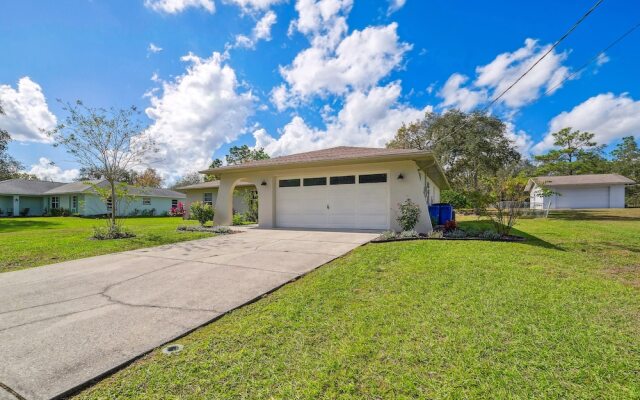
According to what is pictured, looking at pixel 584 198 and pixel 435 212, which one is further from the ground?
pixel 584 198

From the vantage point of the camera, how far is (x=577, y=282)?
3996 millimetres

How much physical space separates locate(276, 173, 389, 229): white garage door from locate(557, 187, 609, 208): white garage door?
94.0ft

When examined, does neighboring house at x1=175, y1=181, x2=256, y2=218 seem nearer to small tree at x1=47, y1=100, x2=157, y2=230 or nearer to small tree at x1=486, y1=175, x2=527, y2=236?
small tree at x1=47, y1=100, x2=157, y2=230

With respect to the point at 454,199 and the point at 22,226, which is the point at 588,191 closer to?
the point at 454,199

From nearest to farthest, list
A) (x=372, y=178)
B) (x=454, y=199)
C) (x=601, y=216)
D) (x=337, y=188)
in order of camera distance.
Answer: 1. (x=372, y=178)
2. (x=337, y=188)
3. (x=601, y=216)
4. (x=454, y=199)

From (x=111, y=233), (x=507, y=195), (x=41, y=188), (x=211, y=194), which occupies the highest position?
(x=41, y=188)

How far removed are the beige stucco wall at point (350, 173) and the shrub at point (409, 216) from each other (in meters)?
0.54

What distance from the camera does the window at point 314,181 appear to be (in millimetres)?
11336

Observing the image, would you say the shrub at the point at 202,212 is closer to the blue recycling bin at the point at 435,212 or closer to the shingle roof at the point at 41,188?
the blue recycling bin at the point at 435,212

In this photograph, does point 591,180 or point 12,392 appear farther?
point 591,180

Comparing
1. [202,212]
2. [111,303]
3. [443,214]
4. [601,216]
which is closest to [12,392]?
[111,303]

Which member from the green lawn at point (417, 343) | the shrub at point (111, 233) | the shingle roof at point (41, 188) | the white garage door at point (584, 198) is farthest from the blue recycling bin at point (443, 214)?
the white garage door at point (584, 198)

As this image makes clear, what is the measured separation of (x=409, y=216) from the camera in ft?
29.3

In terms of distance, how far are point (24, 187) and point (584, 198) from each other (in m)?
57.7
